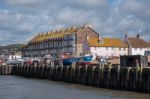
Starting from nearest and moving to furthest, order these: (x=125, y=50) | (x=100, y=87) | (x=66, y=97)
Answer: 1. (x=66, y=97)
2. (x=100, y=87)
3. (x=125, y=50)

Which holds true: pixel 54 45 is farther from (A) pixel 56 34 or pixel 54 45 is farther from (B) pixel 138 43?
(B) pixel 138 43

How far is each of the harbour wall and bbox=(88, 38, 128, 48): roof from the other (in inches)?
1788

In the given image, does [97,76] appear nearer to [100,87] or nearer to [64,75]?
[100,87]

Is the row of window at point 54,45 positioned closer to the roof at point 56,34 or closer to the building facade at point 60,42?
the building facade at point 60,42

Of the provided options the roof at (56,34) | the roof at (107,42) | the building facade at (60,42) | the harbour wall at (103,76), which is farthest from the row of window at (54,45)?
the harbour wall at (103,76)

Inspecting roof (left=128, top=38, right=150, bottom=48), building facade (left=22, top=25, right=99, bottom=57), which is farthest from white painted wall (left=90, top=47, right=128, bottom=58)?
building facade (left=22, top=25, right=99, bottom=57)

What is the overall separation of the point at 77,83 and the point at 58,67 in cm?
874

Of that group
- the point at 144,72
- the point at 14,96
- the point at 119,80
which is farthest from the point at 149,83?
the point at 14,96

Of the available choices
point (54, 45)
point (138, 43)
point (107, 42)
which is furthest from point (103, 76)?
point (54, 45)

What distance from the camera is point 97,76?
49.2m

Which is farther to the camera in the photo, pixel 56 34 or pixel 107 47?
pixel 56 34

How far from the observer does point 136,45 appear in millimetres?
118312

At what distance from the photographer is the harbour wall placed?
1612 inches

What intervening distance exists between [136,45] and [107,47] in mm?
7836
